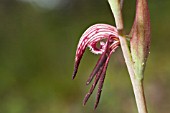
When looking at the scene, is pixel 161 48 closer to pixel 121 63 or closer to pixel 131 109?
pixel 121 63

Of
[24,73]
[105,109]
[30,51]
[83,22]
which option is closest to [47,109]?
[105,109]

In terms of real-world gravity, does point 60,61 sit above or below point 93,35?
below

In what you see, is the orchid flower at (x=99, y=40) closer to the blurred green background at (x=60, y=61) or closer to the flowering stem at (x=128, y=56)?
the flowering stem at (x=128, y=56)

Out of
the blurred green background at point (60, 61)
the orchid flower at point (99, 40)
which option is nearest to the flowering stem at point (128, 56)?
the orchid flower at point (99, 40)

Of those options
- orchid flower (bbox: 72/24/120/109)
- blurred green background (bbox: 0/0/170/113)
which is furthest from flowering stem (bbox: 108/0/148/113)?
blurred green background (bbox: 0/0/170/113)

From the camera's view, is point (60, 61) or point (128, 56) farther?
point (60, 61)

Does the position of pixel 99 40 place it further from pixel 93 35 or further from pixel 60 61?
pixel 60 61

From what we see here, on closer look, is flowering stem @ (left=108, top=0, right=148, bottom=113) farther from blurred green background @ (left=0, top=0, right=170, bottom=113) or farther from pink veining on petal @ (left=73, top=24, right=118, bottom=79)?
blurred green background @ (left=0, top=0, right=170, bottom=113)

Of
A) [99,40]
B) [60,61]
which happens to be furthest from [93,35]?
[60,61]

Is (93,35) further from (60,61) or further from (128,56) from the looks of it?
(60,61)
